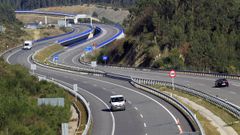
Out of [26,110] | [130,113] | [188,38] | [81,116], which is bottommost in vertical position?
[81,116]

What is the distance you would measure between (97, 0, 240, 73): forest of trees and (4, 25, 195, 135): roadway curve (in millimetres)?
21245

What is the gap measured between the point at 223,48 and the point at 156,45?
1913 centimetres

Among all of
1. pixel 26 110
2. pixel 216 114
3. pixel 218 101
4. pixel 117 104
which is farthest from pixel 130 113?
pixel 26 110

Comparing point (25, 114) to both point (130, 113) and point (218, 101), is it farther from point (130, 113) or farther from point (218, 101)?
point (218, 101)

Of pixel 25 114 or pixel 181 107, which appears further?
pixel 181 107

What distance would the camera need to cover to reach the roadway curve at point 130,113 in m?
41.8

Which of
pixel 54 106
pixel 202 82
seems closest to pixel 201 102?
pixel 54 106

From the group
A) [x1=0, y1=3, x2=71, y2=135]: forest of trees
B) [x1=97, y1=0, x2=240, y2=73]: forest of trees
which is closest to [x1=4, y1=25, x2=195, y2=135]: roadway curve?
[x1=0, y1=3, x2=71, y2=135]: forest of trees

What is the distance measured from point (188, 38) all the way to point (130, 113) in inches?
2494

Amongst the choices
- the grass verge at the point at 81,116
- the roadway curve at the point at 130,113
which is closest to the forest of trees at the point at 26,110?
the grass verge at the point at 81,116

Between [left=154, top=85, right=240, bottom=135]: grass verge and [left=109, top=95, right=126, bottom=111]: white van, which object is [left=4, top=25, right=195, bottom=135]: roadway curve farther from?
[left=154, top=85, right=240, bottom=135]: grass verge

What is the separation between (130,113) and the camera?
2025 inches

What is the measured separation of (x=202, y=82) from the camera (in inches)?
2987

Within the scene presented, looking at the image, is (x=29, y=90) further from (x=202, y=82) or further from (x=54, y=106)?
(x=202, y=82)
